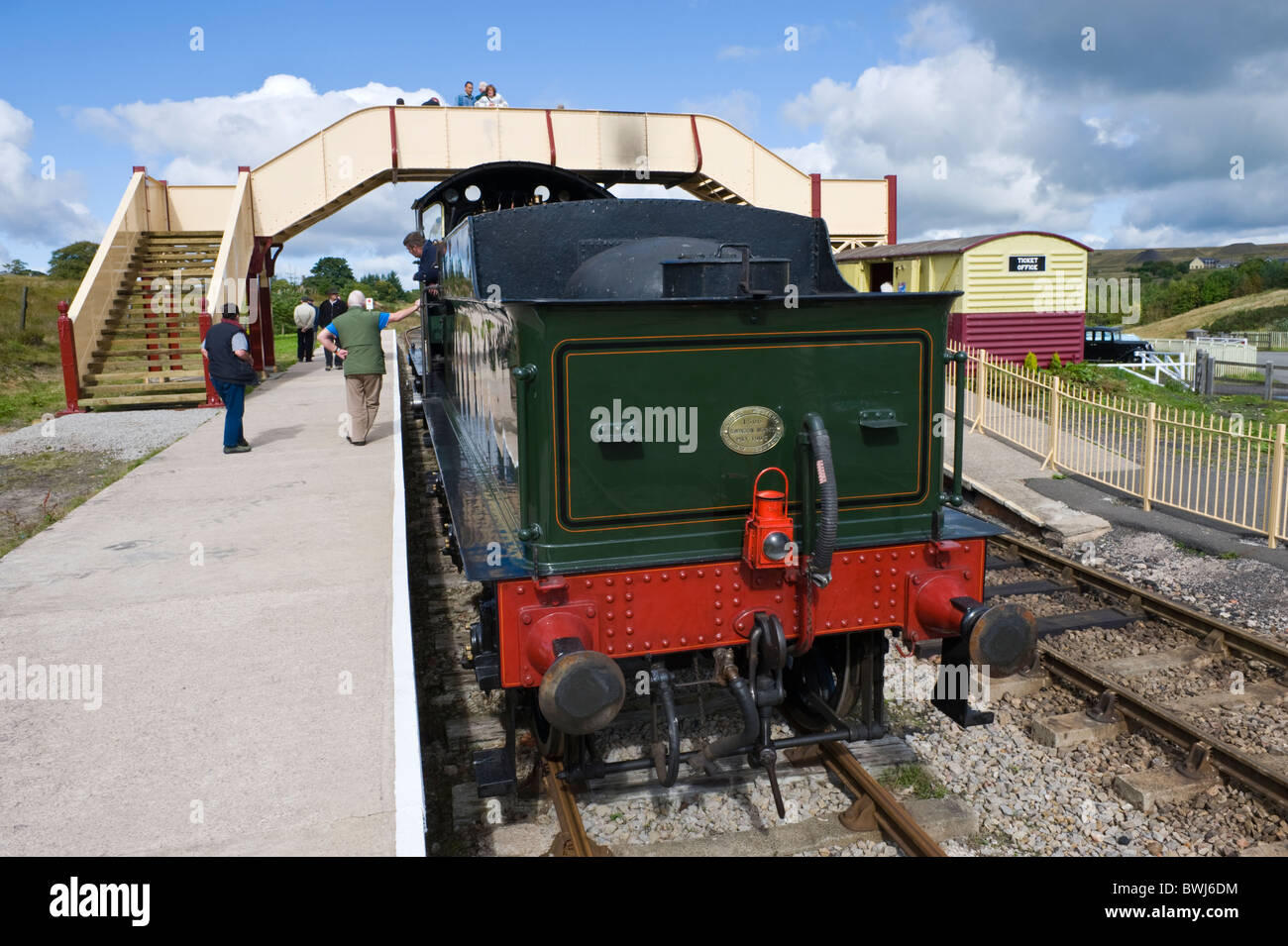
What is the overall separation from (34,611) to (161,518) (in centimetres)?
204

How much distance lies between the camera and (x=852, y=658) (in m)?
4.76

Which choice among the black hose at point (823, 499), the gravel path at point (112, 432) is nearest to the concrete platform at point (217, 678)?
the black hose at point (823, 499)

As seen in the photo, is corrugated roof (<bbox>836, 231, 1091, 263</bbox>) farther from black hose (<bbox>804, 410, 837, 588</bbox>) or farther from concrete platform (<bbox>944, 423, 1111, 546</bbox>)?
black hose (<bbox>804, 410, 837, 588</bbox>)

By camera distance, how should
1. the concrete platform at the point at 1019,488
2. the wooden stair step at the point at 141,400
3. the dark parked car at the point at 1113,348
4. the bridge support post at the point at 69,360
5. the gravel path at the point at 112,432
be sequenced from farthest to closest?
the dark parked car at the point at 1113,348, the wooden stair step at the point at 141,400, the bridge support post at the point at 69,360, the gravel path at the point at 112,432, the concrete platform at the point at 1019,488

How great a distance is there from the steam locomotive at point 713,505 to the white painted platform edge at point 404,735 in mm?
349

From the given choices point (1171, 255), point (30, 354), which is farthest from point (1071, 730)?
point (1171, 255)

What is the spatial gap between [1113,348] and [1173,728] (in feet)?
76.5

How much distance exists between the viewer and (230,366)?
9383 millimetres

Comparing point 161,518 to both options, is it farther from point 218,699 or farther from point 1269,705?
point 1269,705

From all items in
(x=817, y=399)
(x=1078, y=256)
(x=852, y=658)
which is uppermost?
(x=1078, y=256)

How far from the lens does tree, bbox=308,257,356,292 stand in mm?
52469

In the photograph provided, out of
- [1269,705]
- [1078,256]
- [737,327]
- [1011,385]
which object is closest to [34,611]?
[737,327]

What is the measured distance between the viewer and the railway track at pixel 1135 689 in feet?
15.6

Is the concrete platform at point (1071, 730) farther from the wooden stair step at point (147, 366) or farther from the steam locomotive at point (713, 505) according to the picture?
the wooden stair step at point (147, 366)
